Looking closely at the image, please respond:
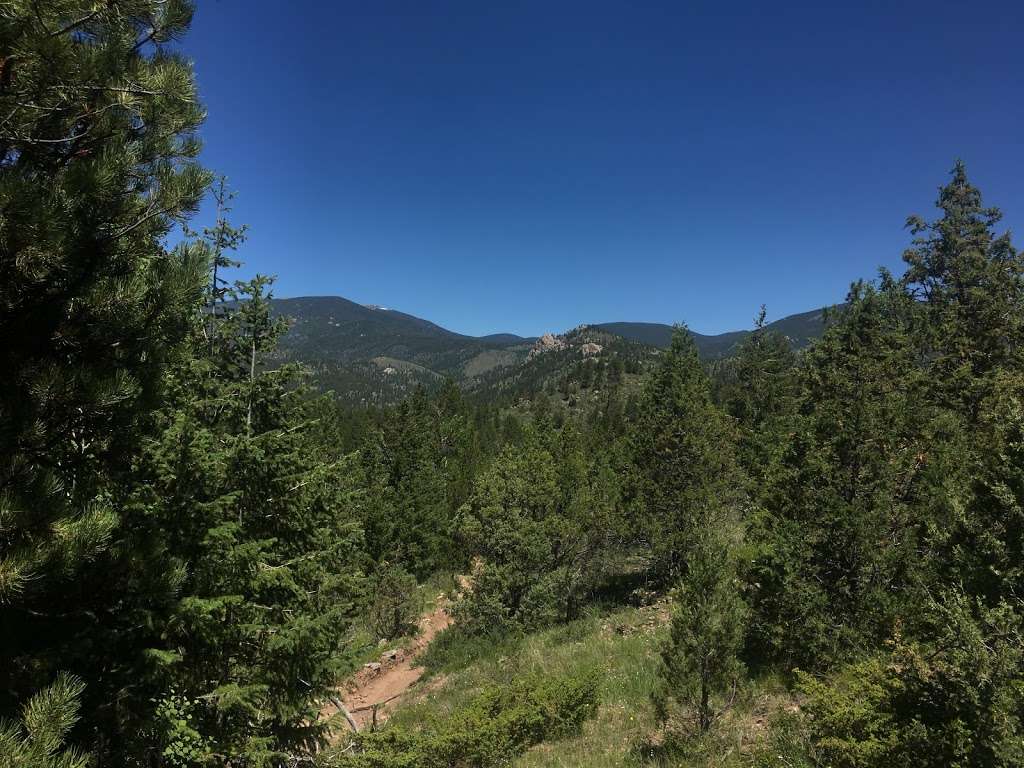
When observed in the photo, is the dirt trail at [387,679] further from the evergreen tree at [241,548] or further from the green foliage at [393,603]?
the evergreen tree at [241,548]

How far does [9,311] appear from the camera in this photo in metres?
3.08

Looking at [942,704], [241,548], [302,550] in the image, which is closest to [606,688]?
[942,704]

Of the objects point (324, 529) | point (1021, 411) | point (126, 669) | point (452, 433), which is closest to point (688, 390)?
point (1021, 411)

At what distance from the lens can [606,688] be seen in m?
13.3

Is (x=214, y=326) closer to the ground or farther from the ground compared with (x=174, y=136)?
closer to the ground

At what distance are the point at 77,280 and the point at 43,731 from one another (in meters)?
2.55

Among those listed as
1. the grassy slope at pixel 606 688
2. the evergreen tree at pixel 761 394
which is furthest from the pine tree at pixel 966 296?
the grassy slope at pixel 606 688

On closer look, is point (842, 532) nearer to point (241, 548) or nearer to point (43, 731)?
point (241, 548)

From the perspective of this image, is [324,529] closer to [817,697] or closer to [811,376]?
[817,697]

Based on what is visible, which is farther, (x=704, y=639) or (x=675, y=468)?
(x=675, y=468)

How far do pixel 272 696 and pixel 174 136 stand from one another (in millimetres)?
7401

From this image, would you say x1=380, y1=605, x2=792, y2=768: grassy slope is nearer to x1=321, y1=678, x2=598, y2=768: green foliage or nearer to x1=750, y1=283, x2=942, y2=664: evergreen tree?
x1=321, y1=678, x2=598, y2=768: green foliage

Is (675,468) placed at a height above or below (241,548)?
below

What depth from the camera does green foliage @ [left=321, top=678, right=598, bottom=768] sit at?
820 cm
